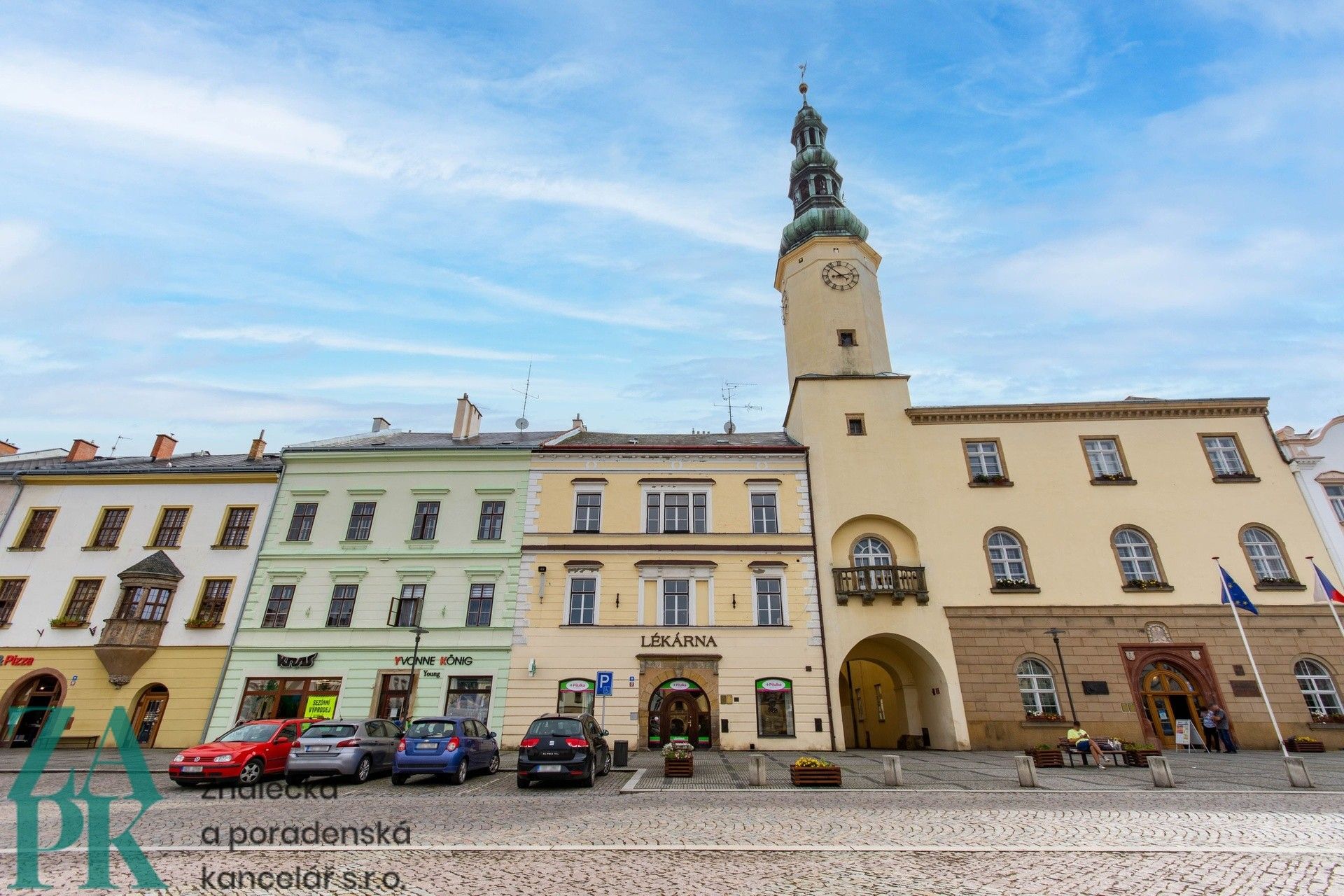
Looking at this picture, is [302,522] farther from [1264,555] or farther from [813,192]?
[1264,555]

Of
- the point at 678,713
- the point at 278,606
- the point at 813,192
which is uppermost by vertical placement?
the point at 813,192

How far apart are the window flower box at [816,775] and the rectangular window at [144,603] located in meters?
24.9

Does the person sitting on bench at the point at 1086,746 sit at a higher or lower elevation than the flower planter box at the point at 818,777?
higher

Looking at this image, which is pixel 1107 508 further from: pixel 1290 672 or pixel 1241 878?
pixel 1241 878

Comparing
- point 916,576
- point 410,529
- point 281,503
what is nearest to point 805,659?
point 916,576

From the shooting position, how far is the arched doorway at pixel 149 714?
2328cm

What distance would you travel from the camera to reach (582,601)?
24984 millimetres

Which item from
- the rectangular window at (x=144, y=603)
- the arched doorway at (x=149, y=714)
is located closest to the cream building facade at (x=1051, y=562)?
the arched doorway at (x=149, y=714)

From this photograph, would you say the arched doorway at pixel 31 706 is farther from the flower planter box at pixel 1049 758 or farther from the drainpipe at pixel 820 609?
the flower planter box at pixel 1049 758

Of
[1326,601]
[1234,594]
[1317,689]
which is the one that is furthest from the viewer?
[1317,689]

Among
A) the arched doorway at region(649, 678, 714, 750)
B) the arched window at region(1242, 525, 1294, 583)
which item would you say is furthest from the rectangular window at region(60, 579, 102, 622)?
the arched window at region(1242, 525, 1294, 583)

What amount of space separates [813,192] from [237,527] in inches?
1276

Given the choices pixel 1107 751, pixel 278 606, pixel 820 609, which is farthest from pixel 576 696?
pixel 1107 751

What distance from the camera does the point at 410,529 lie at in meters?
26.3
